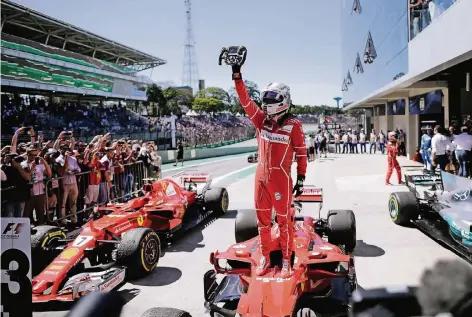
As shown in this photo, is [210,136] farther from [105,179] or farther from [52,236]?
[52,236]

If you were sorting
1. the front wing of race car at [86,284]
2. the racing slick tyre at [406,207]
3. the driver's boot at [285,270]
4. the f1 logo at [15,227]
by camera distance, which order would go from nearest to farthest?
the f1 logo at [15,227], the driver's boot at [285,270], the front wing of race car at [86,284], the racing slick tyre at [406,207]

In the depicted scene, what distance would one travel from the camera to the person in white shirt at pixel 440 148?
1191 centimetres

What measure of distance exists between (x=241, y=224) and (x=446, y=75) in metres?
12.3

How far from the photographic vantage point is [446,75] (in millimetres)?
14992

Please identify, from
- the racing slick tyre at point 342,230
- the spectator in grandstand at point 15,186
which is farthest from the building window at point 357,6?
the spectator in grandstand at point 15,186

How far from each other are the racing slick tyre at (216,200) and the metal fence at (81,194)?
1476mm

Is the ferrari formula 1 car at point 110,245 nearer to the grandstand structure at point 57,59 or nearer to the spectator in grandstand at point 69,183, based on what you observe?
the spectator in grandstand at point 69,183

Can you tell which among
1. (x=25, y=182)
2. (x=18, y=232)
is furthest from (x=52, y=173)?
(x=18, y=232)

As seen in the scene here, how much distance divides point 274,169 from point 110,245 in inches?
106

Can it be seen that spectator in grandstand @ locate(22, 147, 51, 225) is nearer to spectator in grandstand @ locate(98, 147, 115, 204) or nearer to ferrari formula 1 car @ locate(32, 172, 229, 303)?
ferrari formula 1 car @ locate(32, 172, 229, 303)

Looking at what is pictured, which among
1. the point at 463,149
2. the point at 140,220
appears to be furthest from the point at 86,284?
the point at 463,149

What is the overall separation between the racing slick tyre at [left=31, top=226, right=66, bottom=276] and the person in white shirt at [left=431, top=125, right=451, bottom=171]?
10.4 metres

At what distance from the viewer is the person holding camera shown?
14.2ft

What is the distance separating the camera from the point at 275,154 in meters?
4.43
